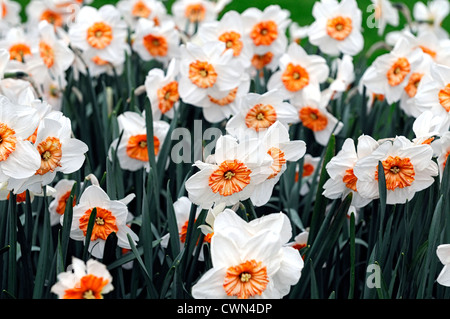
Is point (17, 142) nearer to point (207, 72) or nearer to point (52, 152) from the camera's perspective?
point (52, 152)

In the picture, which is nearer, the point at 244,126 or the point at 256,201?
the point at 256,201

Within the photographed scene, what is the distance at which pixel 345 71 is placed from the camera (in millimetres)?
2367

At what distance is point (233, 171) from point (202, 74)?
2.31 ft

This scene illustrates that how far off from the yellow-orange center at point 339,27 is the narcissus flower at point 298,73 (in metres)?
0.16

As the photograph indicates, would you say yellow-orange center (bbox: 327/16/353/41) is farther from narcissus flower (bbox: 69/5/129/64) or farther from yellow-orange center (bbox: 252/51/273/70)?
narcissus flower (bbox: 69/5/129/64)

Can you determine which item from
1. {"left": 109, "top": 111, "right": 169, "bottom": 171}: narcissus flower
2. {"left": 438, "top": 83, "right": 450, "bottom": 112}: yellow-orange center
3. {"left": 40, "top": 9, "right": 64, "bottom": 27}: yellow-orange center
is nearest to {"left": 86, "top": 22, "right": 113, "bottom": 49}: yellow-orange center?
{"left": 109, "top": 111, "right": 169, "bottom": 171}: narcissus flower

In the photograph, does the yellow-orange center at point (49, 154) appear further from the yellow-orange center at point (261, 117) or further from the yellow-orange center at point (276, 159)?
the yellow-orange center at point (261, 117)

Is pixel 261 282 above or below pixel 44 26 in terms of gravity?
below

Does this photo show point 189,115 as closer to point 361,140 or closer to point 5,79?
point 5,79

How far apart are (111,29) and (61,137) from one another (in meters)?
1.22

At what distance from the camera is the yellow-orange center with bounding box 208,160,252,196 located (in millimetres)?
1395

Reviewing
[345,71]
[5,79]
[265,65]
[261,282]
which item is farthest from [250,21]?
[261,282]

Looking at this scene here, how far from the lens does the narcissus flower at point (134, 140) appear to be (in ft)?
6.54

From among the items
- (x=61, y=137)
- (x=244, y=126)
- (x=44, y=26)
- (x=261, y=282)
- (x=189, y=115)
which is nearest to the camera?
(x=261, y=282)
